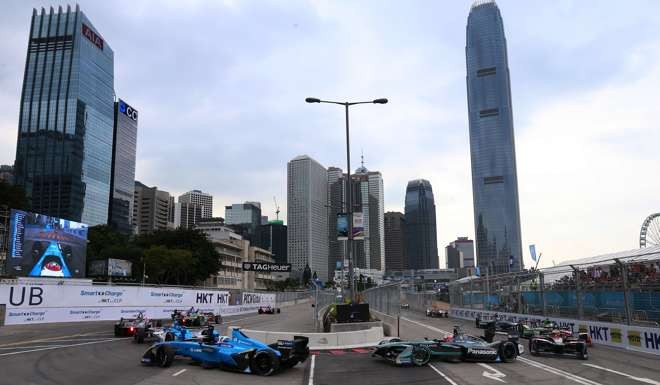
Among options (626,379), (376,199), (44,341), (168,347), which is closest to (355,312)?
(168,347)

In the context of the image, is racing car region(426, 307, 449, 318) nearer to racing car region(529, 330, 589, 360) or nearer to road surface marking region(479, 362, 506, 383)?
racing car region(529, 330, 589, 360)

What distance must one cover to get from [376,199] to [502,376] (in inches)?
3487

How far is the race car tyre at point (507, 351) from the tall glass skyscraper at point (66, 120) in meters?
166

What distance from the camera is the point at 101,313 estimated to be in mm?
37188

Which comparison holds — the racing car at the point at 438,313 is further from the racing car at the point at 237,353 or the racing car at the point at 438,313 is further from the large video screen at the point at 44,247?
the racing car at the point at 237,353

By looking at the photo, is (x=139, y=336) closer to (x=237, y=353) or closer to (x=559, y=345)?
(x=237, y=353)

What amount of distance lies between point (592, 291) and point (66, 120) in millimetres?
183036

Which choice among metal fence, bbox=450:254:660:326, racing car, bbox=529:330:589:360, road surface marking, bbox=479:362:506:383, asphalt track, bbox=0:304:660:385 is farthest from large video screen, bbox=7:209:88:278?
racing car, bbox=529:330:589:360

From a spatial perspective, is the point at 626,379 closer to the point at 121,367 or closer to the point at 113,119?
the point at 121,367

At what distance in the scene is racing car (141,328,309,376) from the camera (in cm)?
1439

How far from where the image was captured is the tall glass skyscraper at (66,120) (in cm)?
16650

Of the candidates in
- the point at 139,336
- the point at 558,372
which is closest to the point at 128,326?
the point at 139,336

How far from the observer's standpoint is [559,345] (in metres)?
18.4

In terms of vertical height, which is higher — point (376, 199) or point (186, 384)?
point (376, 199)
